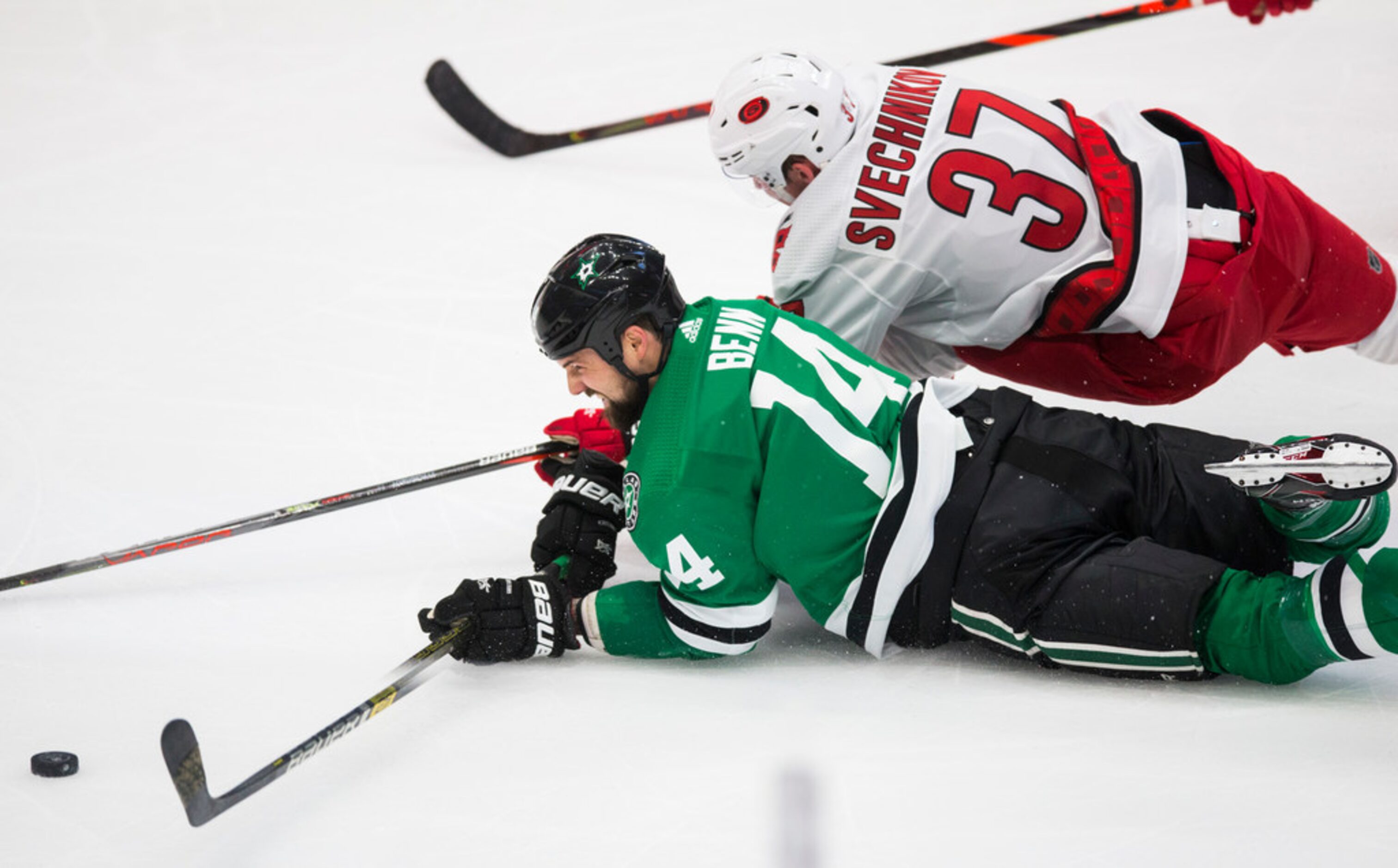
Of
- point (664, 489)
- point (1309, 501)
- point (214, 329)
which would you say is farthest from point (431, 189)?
point (1309, 501)

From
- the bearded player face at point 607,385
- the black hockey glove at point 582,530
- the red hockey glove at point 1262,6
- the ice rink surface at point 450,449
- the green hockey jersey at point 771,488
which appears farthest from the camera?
the red hockey glove at point 1262,6

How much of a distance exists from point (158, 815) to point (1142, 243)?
2.07 m

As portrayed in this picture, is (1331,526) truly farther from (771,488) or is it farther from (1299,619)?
(771,488)

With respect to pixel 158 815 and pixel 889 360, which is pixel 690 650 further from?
pixel 889 360

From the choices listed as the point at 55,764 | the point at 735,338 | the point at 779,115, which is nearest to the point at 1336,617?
the point at 735,338

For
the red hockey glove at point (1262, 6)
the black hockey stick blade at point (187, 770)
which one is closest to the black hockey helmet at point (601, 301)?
the black hockey stick blade at point (187, 770)

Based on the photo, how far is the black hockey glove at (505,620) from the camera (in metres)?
2.37

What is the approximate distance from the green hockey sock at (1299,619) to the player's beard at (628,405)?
3.17 feet

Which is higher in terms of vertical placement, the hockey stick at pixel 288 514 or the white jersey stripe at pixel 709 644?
Answer: the hockey stick at pixel 288 514

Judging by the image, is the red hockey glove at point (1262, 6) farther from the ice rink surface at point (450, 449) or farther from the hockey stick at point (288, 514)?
the hockey stick at point (288, 514)

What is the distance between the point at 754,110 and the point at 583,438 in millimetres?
766

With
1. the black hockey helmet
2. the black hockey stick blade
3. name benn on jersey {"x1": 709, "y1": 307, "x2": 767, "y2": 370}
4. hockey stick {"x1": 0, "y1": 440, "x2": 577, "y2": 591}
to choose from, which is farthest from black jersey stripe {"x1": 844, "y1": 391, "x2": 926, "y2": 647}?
the black hockey stick blade

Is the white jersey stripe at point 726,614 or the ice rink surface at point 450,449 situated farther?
the white jersey stripe at point 726,614

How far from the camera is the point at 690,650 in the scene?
92.5 inches
